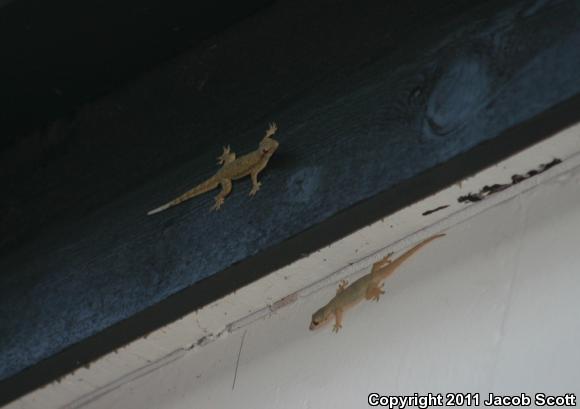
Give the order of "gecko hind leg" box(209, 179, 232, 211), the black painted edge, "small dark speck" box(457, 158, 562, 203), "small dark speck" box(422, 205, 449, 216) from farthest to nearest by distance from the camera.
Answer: "gecko hind leg" box(209, 179, 232, 211), "small dark speck" box(422, 205, 449, 216), "small dark speck" box(457, 158, 562, 203), the black painted edge

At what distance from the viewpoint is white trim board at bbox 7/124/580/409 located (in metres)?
1.88

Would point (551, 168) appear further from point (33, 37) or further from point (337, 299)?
point (33, 37)

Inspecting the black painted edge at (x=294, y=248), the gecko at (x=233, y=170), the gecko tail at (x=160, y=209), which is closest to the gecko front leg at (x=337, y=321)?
the black painted edge at (x=294, y=248)

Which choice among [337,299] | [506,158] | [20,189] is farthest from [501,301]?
[20,189]

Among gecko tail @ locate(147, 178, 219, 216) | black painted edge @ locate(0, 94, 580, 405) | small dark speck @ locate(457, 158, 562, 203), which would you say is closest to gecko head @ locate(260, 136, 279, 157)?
gecko tail @ locate(147, 178, 219, 216)

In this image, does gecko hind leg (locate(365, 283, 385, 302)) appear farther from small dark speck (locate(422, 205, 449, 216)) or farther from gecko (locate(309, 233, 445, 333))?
small dark speck (locate(422, 205, 449, 216))

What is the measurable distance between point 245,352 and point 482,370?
0.60m

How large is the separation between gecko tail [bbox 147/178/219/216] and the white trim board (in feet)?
0.65

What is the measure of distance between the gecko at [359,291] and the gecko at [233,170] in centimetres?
25

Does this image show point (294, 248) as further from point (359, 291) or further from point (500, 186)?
point (500, 186)

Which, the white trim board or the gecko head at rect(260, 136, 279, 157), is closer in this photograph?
the white trim board

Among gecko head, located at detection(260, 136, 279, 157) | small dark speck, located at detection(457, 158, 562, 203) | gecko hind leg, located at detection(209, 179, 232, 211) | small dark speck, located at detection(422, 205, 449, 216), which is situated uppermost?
gecko head, located at detection(260, 136, 279, 157)

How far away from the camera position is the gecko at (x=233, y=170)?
6.69 feet

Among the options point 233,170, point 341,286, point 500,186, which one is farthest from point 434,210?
point 233,170
